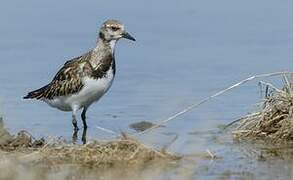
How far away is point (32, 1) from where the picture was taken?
13922 millimetres

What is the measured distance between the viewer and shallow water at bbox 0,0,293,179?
920 cm

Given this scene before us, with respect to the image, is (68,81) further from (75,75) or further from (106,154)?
(106,154)

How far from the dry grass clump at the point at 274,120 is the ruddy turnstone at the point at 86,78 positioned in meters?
1.42

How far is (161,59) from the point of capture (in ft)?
38.0

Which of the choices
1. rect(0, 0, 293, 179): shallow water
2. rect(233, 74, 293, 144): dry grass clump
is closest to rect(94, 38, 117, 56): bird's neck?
rect(0, 0, 293, 179): shallow water

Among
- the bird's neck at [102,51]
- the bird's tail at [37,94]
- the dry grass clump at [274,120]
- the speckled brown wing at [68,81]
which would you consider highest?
the bird's neck at [102,51]

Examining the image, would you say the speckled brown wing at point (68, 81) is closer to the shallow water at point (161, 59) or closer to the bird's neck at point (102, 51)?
the bird's neck at point (102, 51)

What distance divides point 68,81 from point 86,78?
7.0 inches

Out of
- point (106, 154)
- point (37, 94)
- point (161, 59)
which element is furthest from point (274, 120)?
point (161, 59)

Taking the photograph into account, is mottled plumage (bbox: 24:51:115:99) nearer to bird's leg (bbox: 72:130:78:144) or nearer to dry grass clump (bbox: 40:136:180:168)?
bird's leg (bbox: 72:130:78:144)

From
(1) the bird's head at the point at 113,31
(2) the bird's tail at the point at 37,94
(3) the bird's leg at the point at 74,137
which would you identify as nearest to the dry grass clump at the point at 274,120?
(3) the bird's leg at the point at 74,137

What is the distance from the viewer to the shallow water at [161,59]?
9.20 meters

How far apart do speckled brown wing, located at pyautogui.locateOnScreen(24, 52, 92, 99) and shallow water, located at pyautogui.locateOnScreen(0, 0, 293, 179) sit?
234 mm

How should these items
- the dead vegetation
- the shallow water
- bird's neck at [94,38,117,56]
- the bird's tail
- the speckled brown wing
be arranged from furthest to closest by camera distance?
the bird's tail < bird's neck at [94,38,117,56] < the speckled brown wing < the shallow water < the dead vegetation
